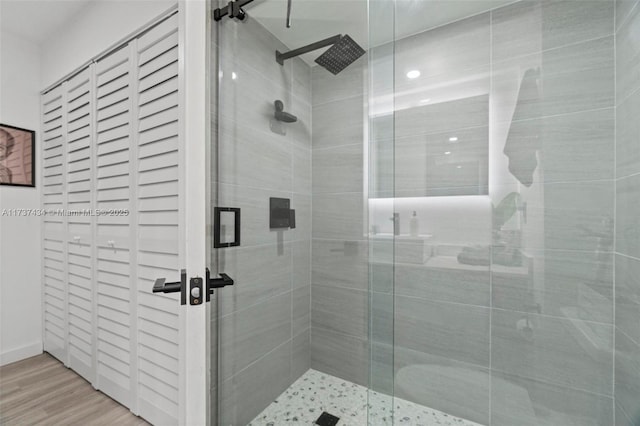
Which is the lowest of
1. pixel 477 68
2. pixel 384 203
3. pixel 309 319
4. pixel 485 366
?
pixel 485 366

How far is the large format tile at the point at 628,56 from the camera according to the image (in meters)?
0.89

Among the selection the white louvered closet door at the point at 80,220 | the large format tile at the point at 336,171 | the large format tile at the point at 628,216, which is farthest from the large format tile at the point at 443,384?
the white louvered closet door at the point at 80,220

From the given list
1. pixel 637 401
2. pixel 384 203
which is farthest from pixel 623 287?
pixel 384 203

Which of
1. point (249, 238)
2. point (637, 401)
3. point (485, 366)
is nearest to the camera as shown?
point (637, 401)

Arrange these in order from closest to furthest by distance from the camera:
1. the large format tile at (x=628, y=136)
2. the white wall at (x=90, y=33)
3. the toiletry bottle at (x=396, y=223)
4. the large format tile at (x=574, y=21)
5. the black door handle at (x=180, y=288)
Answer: the black door handle at (x=180, y=288) → the large format tile at (x=628, y=136) → the large format tile at (x=574, y=21) → the white wall at (x=90, y=33) → the toiletry bottle at (x=396, y=223)

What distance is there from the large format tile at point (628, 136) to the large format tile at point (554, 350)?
602 mm

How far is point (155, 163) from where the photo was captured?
1.07 m

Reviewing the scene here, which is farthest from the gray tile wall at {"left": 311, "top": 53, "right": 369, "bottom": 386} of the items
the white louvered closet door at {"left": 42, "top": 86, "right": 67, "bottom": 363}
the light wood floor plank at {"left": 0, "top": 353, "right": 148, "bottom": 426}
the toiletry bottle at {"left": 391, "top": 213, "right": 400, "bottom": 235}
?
the white louvered closet door at {"left": 42, "top": 86, "right": 67, "bottom": 363}

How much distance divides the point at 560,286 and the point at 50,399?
2231 millimetres

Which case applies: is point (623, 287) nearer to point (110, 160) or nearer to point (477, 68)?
point (477, 68)

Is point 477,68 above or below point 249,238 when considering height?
above

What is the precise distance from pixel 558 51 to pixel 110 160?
2.00 meters

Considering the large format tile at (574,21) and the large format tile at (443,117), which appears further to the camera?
the large format tile at (443,117)

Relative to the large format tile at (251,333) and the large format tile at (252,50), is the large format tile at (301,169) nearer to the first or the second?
the large format tile at (252,50)
